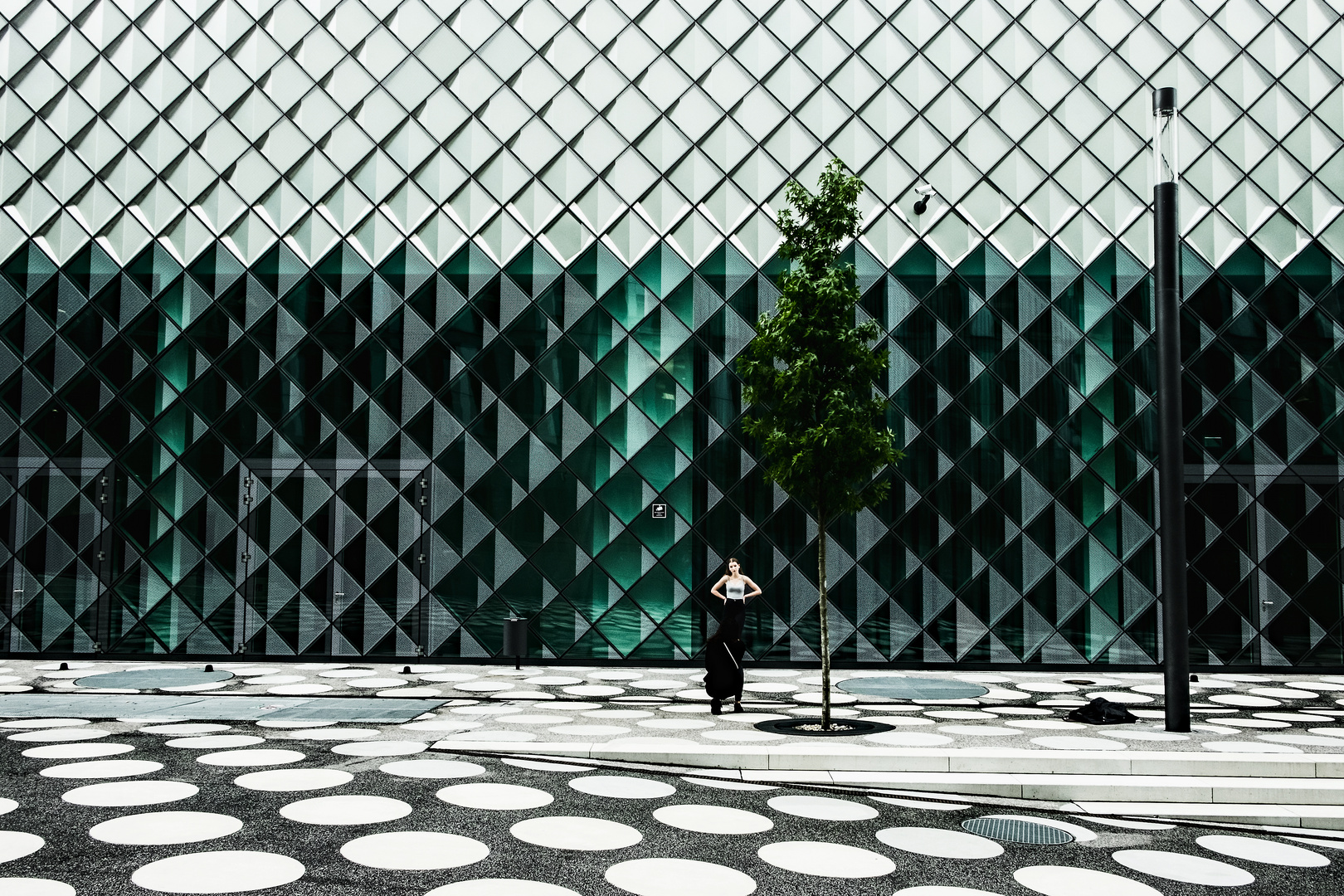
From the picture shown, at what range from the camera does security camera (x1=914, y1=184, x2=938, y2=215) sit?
15.7 metres

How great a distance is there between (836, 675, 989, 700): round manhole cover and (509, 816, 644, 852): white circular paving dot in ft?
21.8

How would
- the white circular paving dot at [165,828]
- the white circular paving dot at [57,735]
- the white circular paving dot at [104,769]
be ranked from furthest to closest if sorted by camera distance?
the white circular paving dot at [57,735] < the white circular paving dot at [104,769] < the white circular paving dot at [165,828]

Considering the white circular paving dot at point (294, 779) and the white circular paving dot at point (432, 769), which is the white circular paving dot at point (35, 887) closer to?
the white circular paving dot at point (294, 779)

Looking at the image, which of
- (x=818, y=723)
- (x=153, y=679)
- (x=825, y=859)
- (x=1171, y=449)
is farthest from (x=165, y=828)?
(x=1171, y=449)

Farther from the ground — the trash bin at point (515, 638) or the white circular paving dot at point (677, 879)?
the trash bin at point (515, 638)

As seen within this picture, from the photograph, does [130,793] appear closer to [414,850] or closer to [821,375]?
[414,850]

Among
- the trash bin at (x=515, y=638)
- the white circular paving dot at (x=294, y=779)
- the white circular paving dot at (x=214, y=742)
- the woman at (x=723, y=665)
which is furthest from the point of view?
the trash bin at (x=515, y=638)

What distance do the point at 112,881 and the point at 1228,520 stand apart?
15.6 m

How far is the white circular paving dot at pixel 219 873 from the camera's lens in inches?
174

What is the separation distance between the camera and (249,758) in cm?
740

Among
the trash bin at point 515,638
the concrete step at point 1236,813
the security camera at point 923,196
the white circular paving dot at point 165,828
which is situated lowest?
the concrete step at point 1236,813

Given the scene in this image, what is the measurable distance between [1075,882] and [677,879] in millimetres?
2083

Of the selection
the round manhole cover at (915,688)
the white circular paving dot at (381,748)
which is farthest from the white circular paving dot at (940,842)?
the round manhole cover at (915,688)

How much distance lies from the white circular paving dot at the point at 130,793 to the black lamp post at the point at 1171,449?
8.46m
